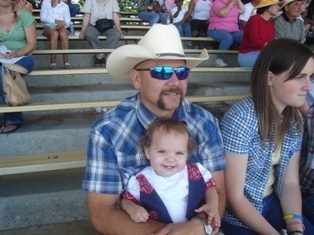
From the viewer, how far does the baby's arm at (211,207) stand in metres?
1.59

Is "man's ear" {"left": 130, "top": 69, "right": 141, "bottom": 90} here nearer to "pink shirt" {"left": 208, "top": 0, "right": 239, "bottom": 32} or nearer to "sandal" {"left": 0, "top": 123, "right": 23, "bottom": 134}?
"sandal" {"left": 0, "top": 123, "right": 23, "bottom": 134}

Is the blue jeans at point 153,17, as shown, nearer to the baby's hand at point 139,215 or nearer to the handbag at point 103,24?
the handbag at point 103,24

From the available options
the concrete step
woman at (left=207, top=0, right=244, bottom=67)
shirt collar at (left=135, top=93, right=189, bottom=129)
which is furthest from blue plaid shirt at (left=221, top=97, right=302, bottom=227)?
woman at (left=207, top=0, right=244, bottom=67)

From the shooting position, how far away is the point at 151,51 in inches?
72.7

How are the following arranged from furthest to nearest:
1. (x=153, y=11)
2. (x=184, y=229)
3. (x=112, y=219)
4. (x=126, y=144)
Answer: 1. (x=153, y=11)
2. (x=126, y=144)
3. (x=112, y=219)
4. (x=184, y=229)

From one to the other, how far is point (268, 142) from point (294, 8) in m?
3.79

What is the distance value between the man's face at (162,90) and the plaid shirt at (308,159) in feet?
3.18

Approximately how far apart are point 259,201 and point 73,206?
1688 millimetres

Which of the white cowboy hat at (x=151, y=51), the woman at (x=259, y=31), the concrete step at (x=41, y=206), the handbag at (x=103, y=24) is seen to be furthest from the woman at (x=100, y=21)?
the white cowboy hat at (x=151, y=51)

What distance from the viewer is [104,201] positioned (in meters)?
1.69

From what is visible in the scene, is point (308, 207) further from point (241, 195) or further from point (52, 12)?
point (52, 12)

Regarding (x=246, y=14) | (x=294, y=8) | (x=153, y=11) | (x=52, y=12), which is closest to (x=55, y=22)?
(x=52, y=12)

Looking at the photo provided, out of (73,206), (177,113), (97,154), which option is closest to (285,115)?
(177,113)

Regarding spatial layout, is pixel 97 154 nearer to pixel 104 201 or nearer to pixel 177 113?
pixel 104 201
